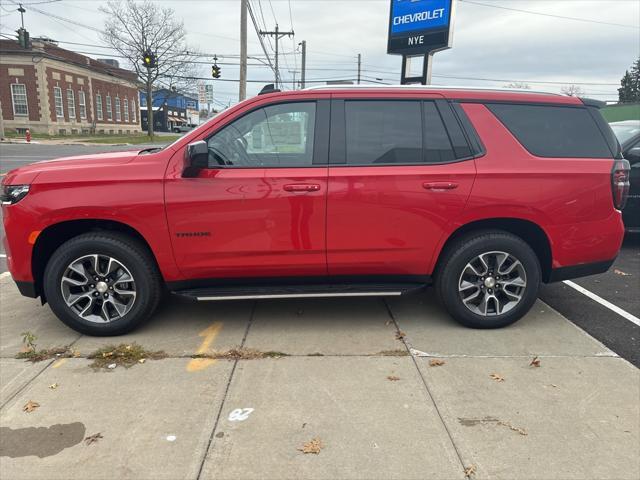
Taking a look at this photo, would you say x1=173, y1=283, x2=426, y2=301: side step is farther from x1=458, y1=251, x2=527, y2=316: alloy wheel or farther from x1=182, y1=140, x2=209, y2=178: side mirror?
x1=182, y1=140, x2=209, y2=178: side mirror

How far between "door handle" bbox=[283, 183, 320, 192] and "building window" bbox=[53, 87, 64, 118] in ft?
167

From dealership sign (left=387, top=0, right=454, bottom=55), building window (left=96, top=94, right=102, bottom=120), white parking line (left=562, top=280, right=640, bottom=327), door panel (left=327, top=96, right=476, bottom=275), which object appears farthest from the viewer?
building window (left=96, top=94, right=102, bottom=120)

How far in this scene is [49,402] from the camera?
10.2 feet

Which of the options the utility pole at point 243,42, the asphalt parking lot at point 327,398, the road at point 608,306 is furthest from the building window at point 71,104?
the asphalt parking lot at point 327,398

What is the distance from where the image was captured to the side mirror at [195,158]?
11.9 feet

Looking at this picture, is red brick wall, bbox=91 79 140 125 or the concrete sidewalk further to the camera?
red brick wall, bbox=91 79 140 125

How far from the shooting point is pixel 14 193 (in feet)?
12.3

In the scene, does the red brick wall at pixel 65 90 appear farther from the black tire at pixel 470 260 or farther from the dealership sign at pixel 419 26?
the black tire at pixel 470 260

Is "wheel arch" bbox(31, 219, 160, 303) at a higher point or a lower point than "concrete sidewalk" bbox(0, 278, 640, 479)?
higher

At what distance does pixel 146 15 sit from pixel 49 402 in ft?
160

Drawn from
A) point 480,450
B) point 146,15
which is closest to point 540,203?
point 480,450

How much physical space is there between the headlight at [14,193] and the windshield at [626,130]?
7050 mm

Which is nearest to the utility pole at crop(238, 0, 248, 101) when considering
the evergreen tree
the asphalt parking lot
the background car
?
the background car

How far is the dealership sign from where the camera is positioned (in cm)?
938
